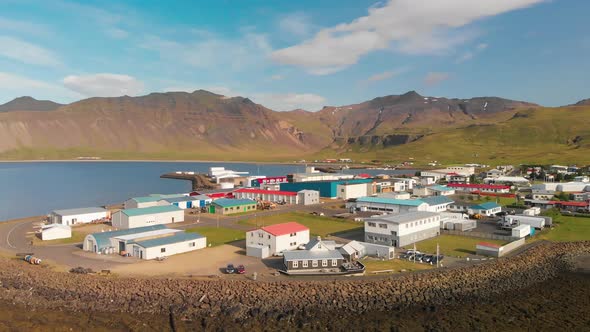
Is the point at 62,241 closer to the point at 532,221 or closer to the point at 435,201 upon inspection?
the point at 435,201

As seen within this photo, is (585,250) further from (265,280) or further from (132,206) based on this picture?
(132,206)

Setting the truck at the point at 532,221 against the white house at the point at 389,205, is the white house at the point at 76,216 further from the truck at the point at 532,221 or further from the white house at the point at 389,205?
the truck at the point at 532,221

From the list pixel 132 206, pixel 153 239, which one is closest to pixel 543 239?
pixel 153 239

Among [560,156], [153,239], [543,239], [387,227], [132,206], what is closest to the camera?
[153,239]

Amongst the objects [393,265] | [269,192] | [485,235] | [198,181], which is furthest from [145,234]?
[198,181]

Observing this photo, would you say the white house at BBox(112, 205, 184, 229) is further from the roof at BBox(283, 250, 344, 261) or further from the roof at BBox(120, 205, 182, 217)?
the roof at BBox(283, 250, 344, 261)

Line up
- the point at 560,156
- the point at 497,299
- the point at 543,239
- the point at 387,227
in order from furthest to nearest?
1. the point at 560,156
2. the point at 543,239
3. the point at 387,227
4. the point at 497,299

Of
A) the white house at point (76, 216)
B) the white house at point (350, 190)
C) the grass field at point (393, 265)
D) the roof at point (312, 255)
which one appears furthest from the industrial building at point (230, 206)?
the grass field at point (393, 265)
